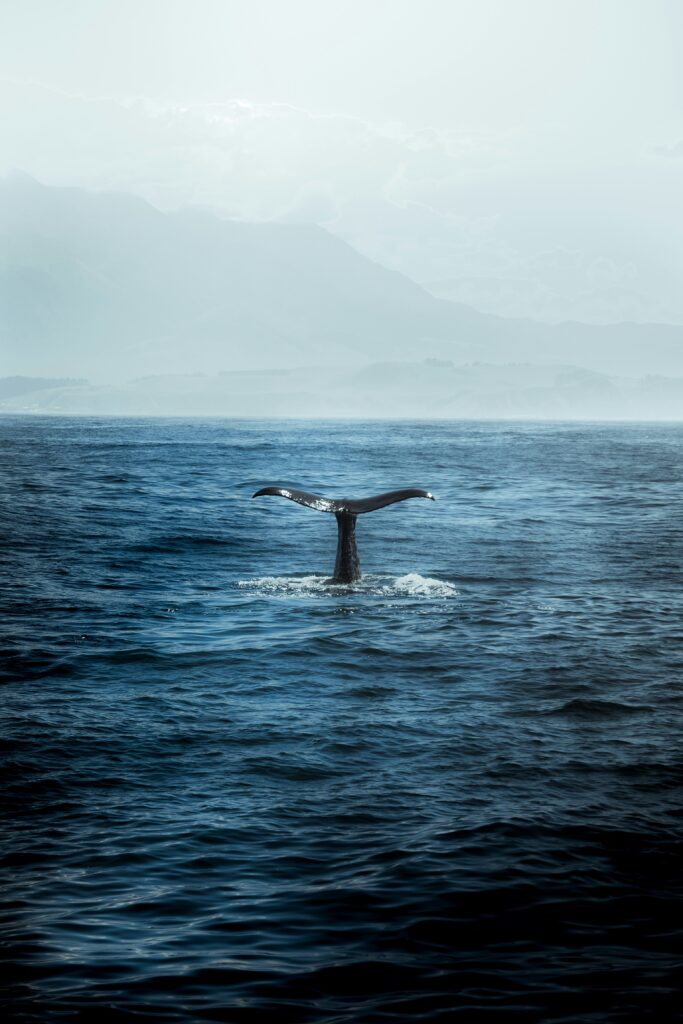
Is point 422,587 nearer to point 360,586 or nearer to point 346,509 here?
point 360,586

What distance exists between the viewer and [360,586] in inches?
774

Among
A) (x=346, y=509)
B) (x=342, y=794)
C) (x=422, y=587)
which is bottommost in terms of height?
(x=342, y=794)

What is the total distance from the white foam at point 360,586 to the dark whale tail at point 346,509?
29 centimetres

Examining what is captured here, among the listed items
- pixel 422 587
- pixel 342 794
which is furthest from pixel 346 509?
pixel 342 794

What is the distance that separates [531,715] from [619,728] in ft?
3.09

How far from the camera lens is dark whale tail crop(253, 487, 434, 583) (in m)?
17.7

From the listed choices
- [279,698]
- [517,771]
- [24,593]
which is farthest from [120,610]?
[517,771]

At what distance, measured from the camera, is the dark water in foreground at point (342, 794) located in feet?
20.8

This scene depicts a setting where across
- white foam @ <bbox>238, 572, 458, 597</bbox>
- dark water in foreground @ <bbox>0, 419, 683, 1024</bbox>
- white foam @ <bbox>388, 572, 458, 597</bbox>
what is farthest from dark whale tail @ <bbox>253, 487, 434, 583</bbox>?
white foam @ <bbox>388, 572, 458, 597</bbox>

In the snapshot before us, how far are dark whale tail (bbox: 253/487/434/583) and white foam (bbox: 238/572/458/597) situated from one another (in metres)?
0.29

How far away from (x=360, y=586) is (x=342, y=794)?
34.8 feet

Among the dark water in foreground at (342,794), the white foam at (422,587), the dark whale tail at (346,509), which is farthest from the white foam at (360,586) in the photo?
the dark whale tail at (346,509)

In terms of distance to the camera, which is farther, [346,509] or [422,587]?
[422,587]

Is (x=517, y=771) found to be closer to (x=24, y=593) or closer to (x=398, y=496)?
(x=398, y=496)
